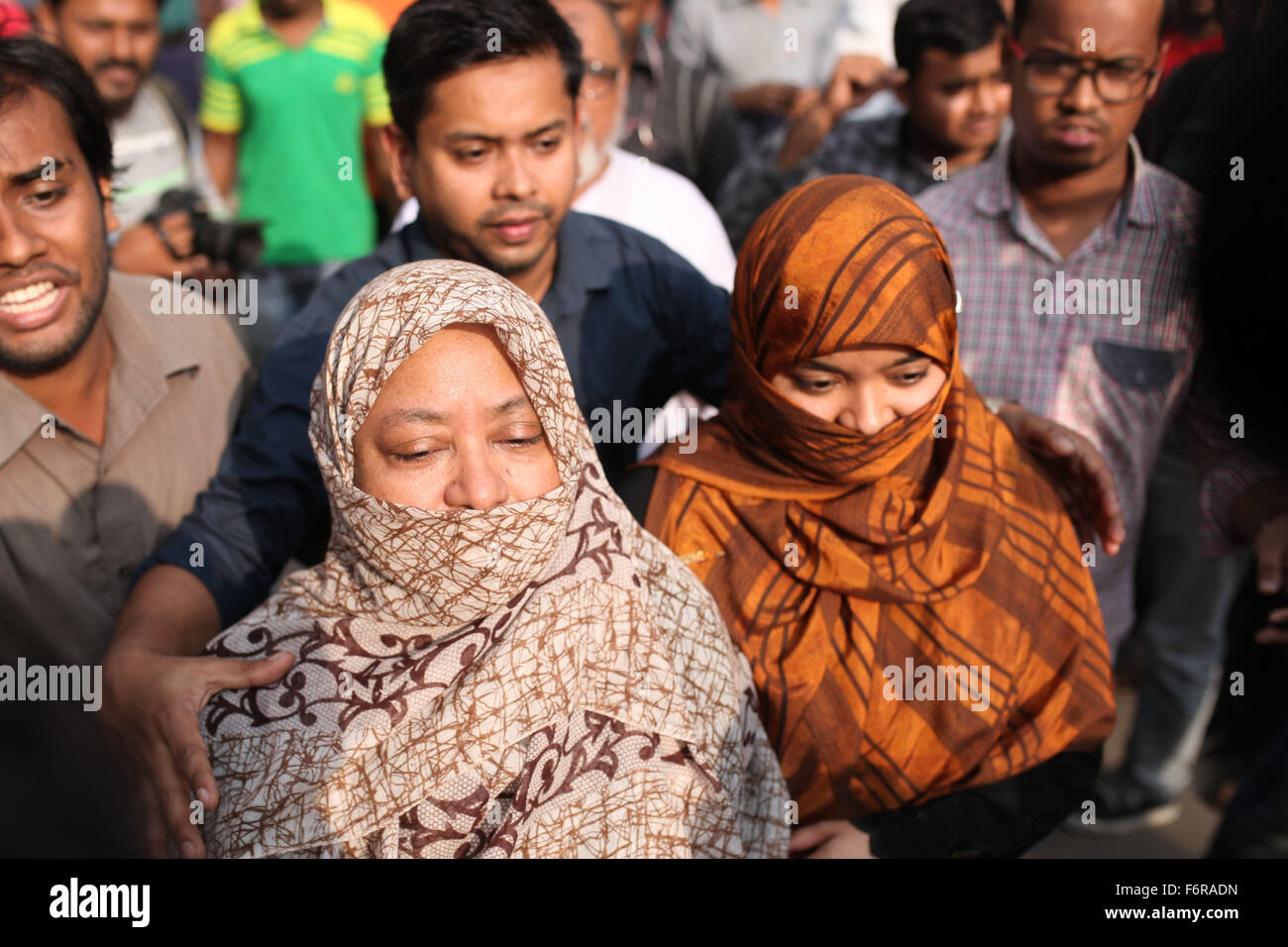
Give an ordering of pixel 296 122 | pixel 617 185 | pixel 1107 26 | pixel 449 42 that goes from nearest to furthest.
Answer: pixel 449 42
pixel 1107 26
pixel 617 185
pixel 296 122

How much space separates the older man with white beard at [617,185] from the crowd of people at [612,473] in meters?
0.03

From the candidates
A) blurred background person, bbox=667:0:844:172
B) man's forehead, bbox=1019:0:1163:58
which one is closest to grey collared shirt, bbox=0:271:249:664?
man's forehead, bbox=1019:0:1163:58

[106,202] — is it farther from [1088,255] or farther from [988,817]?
[1088,255]

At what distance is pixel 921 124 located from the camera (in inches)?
150

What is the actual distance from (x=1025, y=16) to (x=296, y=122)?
3.16 meters

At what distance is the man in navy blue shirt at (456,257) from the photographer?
1.91 m

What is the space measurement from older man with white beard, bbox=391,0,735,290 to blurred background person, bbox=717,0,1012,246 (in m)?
0.50

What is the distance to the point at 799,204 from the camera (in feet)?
7.13

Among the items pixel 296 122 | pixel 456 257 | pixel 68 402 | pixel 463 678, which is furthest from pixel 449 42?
pixel 296 122

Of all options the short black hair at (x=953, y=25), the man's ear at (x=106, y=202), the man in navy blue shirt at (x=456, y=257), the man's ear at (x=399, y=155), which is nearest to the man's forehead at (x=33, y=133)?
the man's ear at (x=106, y=202)

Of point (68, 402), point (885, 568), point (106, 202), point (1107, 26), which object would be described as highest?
point (1107, 26)

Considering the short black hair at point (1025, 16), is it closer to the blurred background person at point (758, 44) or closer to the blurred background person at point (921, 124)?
the blurred background person at point (921, 124)

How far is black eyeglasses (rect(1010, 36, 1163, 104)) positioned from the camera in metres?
2.69
